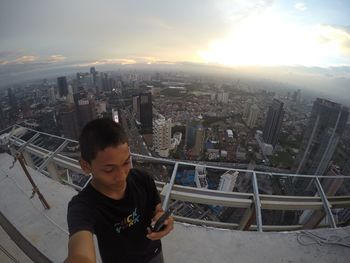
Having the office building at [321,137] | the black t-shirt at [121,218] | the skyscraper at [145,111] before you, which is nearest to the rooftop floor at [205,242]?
the black t-shirt at [121,218]

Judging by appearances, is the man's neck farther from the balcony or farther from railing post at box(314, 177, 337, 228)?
railing post at box(314, 177, 337, 228)

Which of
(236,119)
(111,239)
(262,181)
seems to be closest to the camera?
(111,239)

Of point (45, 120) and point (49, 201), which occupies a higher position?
point (49, 201)

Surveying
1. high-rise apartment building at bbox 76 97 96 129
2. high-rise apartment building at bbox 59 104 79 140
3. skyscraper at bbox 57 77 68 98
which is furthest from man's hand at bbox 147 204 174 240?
skyscraper at bbox 57 77 68 98

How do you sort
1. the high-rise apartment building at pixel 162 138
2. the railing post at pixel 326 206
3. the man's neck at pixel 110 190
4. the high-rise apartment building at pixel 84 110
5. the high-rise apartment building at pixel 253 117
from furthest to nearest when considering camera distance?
the high-rise apartment building at pixel 253 117 → the high-rise apartment building at pixel 162 138 → the high-rise apartment building at pixel 84 110 → the railing post at pixel 326 206 → the man's neck at pixel 110 190

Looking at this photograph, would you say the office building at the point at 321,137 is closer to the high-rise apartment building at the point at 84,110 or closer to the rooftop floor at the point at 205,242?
the rooftop floor at the point at 205,242

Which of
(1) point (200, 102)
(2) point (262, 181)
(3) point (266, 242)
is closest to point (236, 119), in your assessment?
(1) point (200, 102)

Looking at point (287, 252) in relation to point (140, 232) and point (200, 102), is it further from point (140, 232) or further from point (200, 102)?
point (200, 102)

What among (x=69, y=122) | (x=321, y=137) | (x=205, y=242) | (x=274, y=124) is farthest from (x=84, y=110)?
(x=274, y=124)
